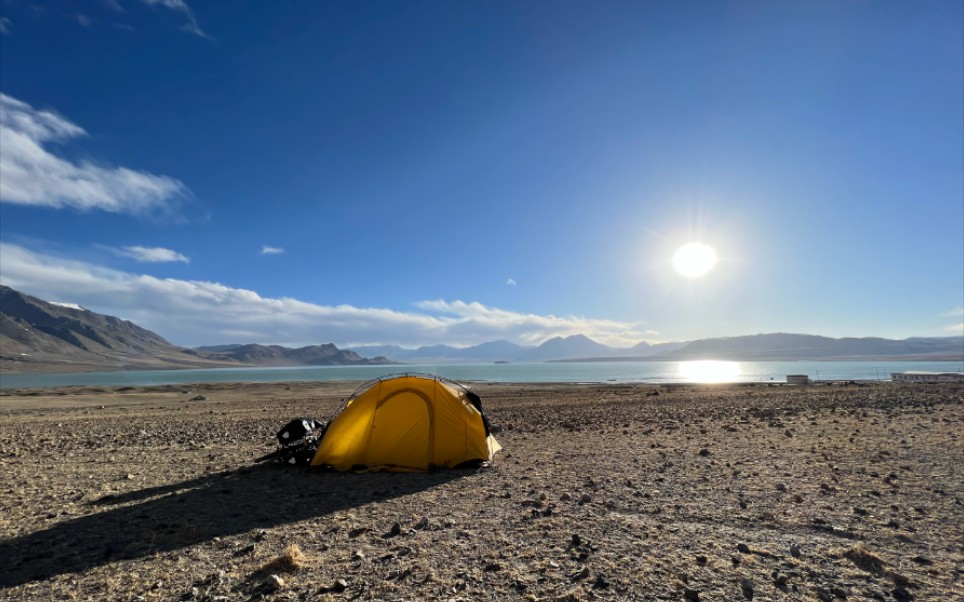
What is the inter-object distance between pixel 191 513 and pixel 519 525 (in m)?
6.01

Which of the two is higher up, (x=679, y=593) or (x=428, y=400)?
(x=428, y=400)

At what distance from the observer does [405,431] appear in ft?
39.7

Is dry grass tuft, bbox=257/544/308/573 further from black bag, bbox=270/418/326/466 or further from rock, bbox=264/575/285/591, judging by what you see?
black bag, bbox=270/418/326/466

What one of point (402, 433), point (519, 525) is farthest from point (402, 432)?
point (519, 525)

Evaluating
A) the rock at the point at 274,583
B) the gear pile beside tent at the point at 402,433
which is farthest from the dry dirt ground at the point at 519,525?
the gear pile beside tent at the point at 402,433

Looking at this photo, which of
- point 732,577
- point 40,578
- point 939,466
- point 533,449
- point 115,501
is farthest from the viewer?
point 533,449

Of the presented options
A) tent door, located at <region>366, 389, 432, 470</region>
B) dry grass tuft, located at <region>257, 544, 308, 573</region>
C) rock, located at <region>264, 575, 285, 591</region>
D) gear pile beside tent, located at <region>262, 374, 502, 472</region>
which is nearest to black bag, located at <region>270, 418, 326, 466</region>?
gear pile beside tent, located at <region>262, 374, 502, 472</region>

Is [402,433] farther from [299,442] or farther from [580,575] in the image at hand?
[580,575]

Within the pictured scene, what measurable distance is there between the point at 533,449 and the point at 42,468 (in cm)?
1369

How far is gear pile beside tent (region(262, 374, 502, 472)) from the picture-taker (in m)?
11.8

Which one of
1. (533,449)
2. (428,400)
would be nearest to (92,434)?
(428,400)

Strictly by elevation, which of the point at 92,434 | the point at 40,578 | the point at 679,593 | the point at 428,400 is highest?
the point at 428,400

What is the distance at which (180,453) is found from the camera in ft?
48.7

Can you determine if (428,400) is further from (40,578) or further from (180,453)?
(180,453)
